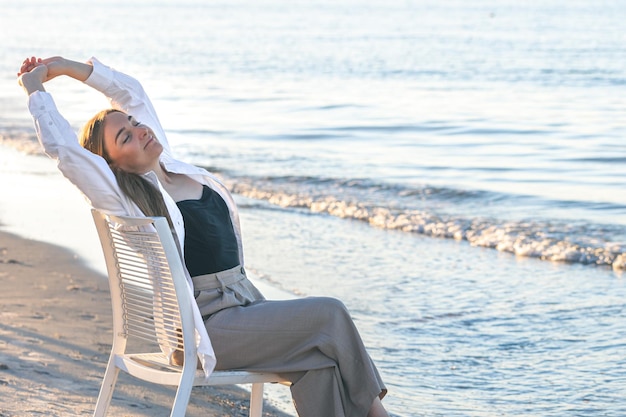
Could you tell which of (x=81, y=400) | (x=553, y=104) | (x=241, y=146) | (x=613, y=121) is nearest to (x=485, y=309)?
(x=81, y=400)

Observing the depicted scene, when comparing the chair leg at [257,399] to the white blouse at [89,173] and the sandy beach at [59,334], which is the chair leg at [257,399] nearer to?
the white blouse at [89,173]

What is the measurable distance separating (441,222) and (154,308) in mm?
6959

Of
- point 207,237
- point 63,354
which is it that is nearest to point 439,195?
Answer: point 63,354

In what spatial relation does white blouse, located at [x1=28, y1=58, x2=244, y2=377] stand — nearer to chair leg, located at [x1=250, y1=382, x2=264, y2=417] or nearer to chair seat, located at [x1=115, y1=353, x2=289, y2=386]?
chair seat, located at [x1=115, y1=353, x2=289, y2=386]

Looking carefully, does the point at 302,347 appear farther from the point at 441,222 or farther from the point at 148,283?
the point at 441,222

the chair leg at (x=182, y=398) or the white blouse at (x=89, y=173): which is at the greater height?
the white blouse at (x=89, y=173)

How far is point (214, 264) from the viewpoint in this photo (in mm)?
3166

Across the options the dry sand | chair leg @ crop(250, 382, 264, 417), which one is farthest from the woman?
the dry sand

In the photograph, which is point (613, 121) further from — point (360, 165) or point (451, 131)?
point (360, 165)

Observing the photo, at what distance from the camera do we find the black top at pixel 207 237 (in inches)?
125

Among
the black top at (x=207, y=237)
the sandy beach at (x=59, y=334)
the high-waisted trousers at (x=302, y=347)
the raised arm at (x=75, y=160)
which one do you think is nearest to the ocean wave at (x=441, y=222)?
the sandy beach at (x=59, y=334)

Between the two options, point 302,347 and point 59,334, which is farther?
point 59,334

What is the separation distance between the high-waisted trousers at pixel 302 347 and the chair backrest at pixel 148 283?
13 centimetres

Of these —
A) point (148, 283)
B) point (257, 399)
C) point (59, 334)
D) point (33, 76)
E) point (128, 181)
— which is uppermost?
point (33, 76)
